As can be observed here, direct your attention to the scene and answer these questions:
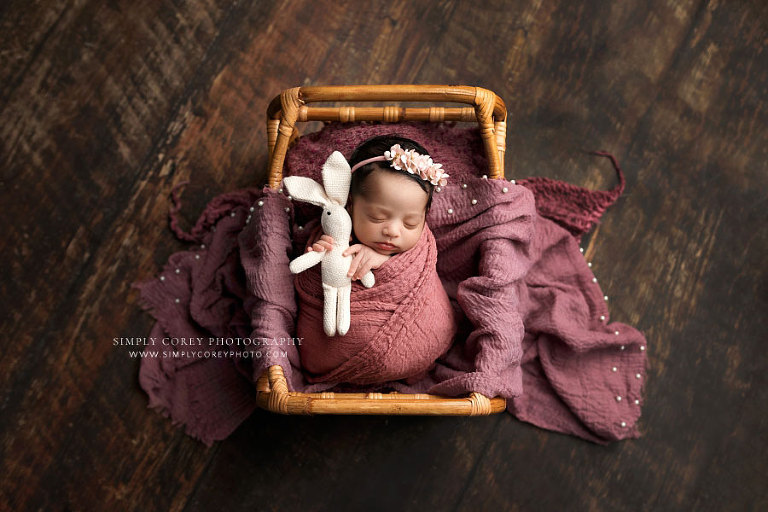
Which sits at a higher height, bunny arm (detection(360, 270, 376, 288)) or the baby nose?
the baby nose

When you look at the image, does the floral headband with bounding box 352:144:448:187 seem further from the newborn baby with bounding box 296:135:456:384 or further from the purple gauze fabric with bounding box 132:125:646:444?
the purple gauze fabric with bounding box 132:125:646:444

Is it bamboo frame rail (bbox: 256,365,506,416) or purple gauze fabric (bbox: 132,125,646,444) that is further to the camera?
purple gauze fabric (bbox: 132,125,646,444)

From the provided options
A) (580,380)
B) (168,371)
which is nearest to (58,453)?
(168,371)

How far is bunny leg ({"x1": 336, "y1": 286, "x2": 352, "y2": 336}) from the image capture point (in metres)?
1.06

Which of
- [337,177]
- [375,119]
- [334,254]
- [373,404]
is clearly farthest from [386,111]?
[373,404]

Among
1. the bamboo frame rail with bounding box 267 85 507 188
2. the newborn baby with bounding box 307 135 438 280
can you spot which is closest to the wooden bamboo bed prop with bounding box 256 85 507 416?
the bamboo frame rail with bounding box 267 85 507 188

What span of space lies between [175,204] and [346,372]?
591 millimetres

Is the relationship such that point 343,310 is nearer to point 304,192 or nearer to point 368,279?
point 368,279

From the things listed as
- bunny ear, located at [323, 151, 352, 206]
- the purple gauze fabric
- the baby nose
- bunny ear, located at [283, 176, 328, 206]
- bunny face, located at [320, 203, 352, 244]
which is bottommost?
the purple gauze fabric

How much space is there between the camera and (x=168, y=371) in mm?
1287

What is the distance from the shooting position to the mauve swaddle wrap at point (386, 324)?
1085 mm

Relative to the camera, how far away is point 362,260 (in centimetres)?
107

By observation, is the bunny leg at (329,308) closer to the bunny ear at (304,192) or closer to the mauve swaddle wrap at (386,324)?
the mauve swaddle wrap at (386,324)

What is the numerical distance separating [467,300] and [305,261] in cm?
33
